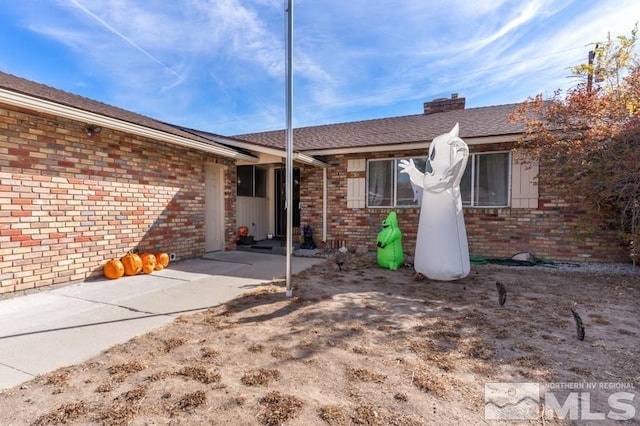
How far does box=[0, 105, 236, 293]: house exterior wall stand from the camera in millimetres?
4191

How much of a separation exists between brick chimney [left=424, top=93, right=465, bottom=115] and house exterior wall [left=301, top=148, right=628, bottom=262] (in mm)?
4263

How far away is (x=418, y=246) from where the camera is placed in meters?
5.58

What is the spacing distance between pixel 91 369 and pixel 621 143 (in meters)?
7.81

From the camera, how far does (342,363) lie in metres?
2.58

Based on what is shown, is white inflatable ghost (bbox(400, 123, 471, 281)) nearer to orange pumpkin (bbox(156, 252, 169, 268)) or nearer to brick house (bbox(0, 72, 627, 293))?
brick house (bbox(0, 72, 627, 293))

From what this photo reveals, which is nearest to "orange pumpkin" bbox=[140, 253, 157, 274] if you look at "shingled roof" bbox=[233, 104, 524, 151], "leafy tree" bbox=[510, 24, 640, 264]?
"shingled roof" bbox=[233, 104, 524, 151]

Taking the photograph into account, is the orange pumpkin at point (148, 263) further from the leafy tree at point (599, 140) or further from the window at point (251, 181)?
the leafy tree at point (599, 140)

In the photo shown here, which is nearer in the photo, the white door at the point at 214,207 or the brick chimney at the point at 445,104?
the white door at the point at 214,207

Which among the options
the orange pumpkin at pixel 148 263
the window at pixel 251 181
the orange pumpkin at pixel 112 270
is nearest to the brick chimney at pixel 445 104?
the window at pixel 251 181

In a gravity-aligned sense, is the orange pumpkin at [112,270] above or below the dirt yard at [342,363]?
above

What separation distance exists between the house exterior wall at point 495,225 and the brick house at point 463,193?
18 mm

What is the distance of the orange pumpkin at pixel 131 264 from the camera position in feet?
18.0

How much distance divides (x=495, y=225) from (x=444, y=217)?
2.91 m

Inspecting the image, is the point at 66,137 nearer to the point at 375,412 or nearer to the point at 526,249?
the point at 375,412
